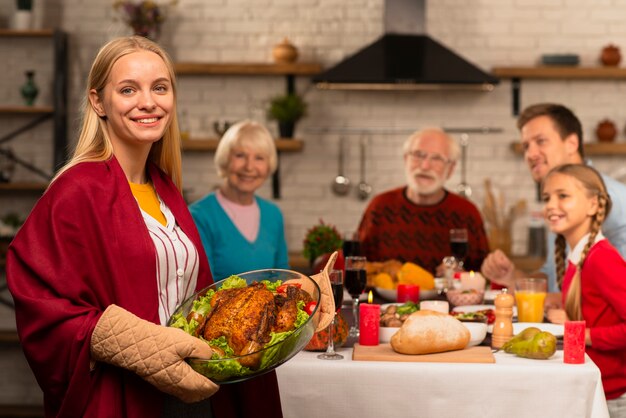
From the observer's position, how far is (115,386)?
5.63 ft

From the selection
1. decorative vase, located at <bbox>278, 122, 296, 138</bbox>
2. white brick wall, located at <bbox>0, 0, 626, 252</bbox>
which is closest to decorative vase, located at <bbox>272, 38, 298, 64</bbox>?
white brick wall, located at <bbox>0, 0, 626, 252</bbox>

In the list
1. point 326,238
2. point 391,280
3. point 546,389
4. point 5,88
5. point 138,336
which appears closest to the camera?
point 138,336

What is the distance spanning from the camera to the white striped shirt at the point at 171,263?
1.85 metres

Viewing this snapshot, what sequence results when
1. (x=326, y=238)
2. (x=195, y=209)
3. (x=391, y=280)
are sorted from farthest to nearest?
1. (x=326, y=238)
2. (x=195, y=209)
3. (x=391, y=280)

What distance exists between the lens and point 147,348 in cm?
162

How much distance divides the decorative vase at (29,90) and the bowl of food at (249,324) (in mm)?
4219

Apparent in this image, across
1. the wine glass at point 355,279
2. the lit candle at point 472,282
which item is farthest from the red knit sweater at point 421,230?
the wine glass at point 355,279

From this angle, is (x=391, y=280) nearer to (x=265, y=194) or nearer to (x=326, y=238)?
(x=326, y=238)

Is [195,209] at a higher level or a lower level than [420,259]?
higher

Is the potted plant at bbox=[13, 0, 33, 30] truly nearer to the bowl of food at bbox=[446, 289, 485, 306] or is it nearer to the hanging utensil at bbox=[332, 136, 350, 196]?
the hanging utensil at bbox=[332, 136, 350, 196]

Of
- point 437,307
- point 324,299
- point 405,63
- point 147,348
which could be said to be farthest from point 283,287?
point 405,63

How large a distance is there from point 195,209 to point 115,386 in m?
1.95

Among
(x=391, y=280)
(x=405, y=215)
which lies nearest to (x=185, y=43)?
(x=405, y=215)

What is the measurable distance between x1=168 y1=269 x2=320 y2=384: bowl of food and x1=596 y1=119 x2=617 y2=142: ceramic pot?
435cm
